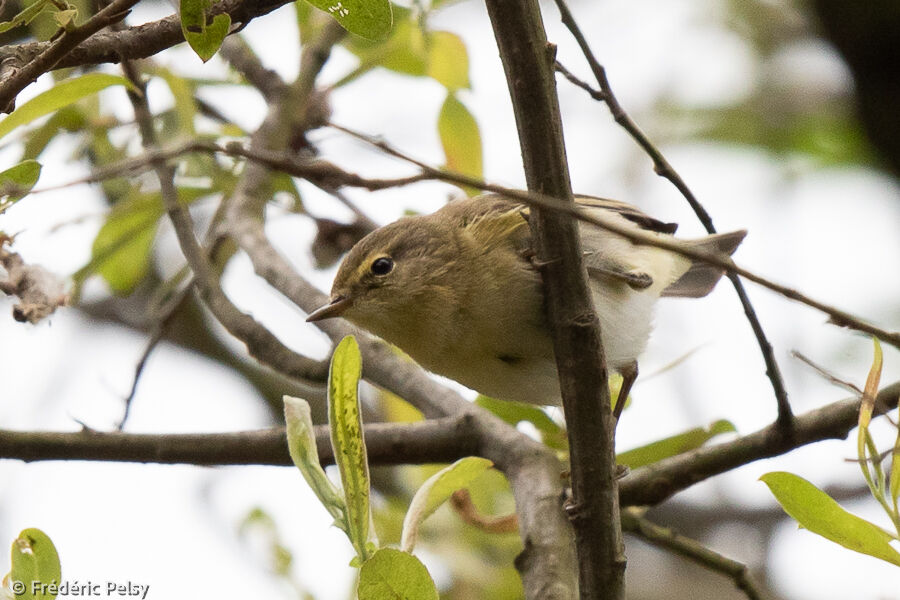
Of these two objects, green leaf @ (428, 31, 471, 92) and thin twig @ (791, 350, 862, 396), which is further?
green leaf @ (428, 31, 471, 92)

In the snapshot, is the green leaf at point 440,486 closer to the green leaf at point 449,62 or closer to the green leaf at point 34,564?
the green leaf at point 34,564

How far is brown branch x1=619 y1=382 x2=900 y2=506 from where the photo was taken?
2629mm

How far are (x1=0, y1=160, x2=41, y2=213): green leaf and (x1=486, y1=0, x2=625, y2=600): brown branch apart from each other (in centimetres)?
95

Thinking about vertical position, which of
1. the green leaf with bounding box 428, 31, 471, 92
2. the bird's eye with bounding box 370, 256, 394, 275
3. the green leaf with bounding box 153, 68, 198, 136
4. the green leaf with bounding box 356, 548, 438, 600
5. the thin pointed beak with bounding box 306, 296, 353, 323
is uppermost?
the green leaf with bounding box 428, 31, 471, 92

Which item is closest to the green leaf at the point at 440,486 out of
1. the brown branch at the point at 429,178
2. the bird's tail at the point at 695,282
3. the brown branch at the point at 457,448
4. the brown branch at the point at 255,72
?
the brown branch at the point at 457,448

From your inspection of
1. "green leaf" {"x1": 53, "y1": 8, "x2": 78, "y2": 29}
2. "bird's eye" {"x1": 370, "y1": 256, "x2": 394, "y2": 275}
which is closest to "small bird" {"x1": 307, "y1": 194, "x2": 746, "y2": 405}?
"bird's eye" {"x1": 370, "y1": 256, "x2": 394, "y2": 275}

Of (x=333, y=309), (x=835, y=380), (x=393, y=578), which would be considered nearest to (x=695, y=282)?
(x=333, y=309)

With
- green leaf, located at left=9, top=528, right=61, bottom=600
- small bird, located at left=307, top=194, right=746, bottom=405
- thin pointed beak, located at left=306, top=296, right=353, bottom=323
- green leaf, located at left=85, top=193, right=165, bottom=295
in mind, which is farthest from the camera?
green leaf, located at left=85, top=193, right=165, bottom=295

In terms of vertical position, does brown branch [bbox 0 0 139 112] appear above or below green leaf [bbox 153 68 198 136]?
below

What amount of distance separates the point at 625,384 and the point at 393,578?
5.44 feet

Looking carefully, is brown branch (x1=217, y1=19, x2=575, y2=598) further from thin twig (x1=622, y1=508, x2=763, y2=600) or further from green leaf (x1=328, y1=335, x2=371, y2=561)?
green leaf (x1=328, y1=335, x2=371, y2=561)

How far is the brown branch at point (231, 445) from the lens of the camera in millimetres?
2586

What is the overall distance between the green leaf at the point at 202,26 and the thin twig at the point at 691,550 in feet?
6.38

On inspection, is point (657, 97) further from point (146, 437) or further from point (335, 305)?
point (146, 437)
